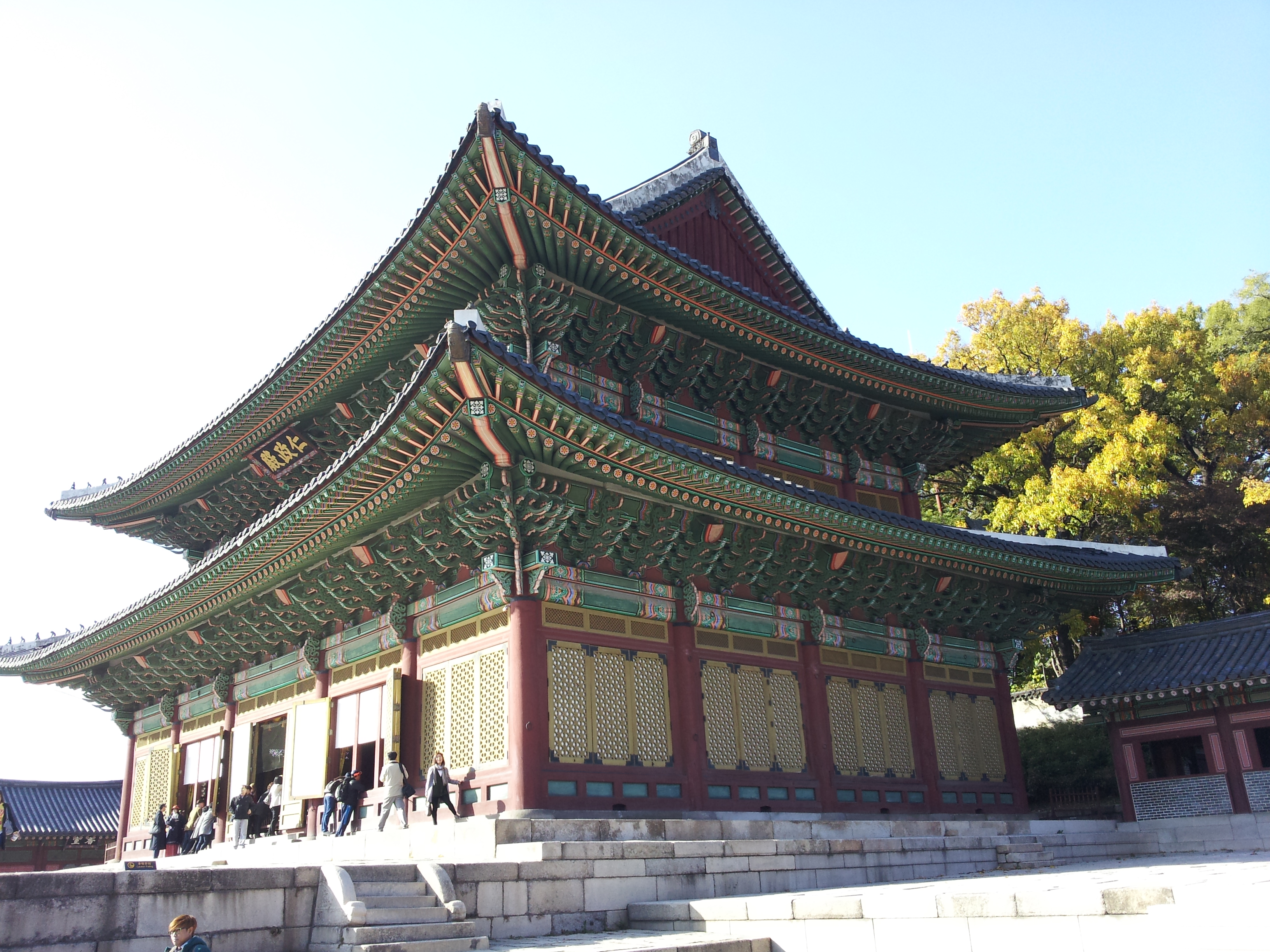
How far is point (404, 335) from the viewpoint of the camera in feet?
60.2

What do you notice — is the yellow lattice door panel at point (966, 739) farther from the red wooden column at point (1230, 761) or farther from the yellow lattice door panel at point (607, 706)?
the yellow lattice door panel at point (607, 706)

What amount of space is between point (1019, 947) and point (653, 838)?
5654mm

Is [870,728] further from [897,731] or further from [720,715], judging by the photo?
[720,715]

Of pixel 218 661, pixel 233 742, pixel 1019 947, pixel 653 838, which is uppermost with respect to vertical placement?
pixel 218 661

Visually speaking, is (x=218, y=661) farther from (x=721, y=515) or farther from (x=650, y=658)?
(x=721, y=515)

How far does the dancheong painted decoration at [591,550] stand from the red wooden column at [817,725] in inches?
1.9

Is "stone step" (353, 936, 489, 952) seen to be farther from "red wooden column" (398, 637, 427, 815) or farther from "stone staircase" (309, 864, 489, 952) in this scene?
"red wooden column" (398, 637, 427, 815)

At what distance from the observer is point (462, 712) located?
15672 mm

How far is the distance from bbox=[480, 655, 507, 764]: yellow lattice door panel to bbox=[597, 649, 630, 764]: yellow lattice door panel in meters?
1.34

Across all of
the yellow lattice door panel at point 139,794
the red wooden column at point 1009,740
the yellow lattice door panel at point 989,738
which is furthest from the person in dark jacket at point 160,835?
the red wooden column at point 1009,740

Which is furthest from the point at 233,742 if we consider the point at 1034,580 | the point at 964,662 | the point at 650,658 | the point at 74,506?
the point at 1034,580

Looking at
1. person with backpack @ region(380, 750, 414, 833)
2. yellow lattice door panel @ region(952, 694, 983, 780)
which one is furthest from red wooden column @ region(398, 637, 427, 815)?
yellow lattice door panel @ region(952, 694, 983, 780)

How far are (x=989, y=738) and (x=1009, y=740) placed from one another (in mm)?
609

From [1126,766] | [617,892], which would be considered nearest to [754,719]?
[617,892]
